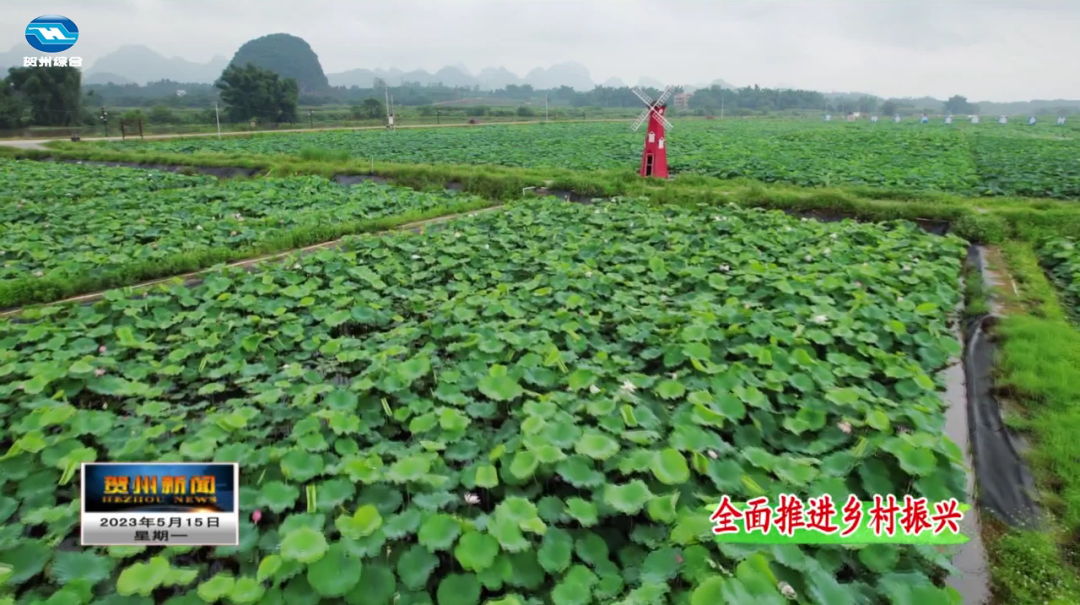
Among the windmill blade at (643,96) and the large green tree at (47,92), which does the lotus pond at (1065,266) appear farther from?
the large green tree at (47,92)

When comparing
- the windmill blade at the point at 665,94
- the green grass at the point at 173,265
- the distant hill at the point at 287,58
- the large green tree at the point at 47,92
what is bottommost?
the green grass at the point at 173,265

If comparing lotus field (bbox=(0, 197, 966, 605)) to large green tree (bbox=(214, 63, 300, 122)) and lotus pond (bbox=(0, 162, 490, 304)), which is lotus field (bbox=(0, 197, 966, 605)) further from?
large green tree (bbox=(214, 63, 300, 122))

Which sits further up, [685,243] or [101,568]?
[685,243]

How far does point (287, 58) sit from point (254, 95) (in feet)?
365

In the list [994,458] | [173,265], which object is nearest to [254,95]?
[173,265]

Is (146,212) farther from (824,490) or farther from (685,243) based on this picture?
(824,490)

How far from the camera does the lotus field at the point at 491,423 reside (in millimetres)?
2359

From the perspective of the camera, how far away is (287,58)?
136375 millimetres

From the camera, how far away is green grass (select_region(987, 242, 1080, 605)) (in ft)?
9.00

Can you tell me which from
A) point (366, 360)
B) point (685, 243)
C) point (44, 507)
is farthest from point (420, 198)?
point (44, 507)

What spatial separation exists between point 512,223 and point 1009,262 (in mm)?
6930

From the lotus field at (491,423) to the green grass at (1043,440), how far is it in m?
0.43

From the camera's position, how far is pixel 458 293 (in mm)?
5848

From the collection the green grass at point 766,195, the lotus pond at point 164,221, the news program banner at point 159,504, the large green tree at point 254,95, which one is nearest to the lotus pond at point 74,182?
the lotus pond at point 164,221
